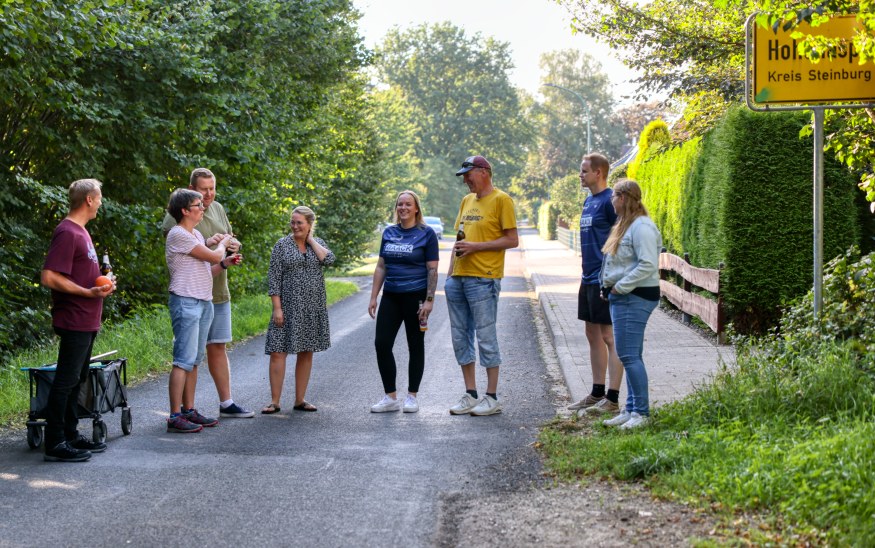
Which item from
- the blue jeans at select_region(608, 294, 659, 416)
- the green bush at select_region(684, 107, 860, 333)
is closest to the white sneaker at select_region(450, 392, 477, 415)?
the blue jeans at select_region(608, 294, 659, 416)

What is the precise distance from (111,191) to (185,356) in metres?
5.66

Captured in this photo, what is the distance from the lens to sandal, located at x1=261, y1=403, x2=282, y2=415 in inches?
324

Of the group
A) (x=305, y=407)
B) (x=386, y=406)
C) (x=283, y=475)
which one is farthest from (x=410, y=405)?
(x=283, y=475)

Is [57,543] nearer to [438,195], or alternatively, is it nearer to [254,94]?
[254,94]

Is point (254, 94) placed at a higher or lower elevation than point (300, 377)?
higher

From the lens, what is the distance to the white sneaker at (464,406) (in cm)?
816

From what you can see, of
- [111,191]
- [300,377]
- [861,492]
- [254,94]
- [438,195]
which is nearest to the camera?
[861,492]

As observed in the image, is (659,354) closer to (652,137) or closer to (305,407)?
(305,407)

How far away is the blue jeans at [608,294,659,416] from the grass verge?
171 millimetres

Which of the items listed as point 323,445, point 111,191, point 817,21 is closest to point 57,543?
point 323,445

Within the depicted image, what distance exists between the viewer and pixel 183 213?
7.46 metres

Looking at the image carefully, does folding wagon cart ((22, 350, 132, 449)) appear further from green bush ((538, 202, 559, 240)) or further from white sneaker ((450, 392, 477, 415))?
green bush ((538, 202, 559, 240))

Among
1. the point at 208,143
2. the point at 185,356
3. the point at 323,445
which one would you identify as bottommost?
the point at 323,445

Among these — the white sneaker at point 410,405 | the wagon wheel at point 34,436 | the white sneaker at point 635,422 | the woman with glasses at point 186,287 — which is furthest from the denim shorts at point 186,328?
the white sneaker at point 635,422
